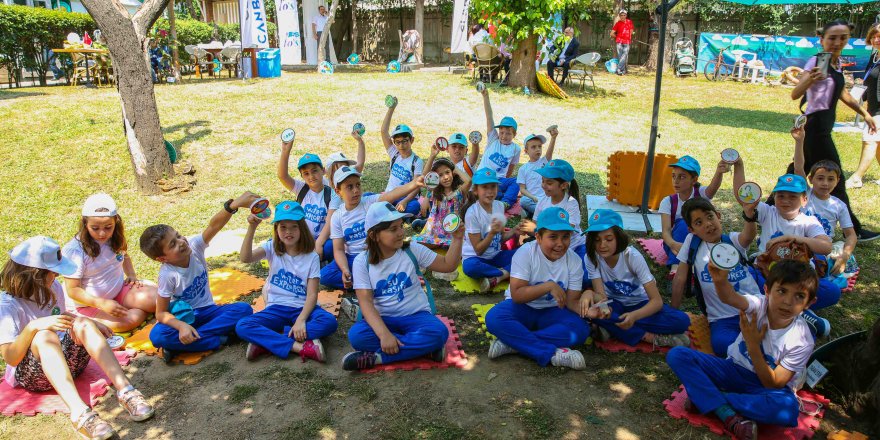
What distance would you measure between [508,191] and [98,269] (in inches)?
195

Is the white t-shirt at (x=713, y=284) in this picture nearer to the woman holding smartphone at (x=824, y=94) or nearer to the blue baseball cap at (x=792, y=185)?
the blue baseball cap at (x=792, y=185)

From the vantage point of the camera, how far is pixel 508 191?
7941 millimetres

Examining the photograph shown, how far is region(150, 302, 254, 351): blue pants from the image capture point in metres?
4.49

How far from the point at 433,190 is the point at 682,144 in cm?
685

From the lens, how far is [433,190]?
661 centimetres

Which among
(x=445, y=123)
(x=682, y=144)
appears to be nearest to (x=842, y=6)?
(x=682, y=144)

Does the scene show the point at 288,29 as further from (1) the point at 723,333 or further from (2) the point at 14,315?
(1) the point at 723,333

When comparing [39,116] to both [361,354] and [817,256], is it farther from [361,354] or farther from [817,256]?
[817,256]

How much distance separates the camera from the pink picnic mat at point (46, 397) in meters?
3.90

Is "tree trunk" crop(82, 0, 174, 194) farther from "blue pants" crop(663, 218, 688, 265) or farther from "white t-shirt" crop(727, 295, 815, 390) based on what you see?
"white t-shirt" crop(727, 295, 815, 390)

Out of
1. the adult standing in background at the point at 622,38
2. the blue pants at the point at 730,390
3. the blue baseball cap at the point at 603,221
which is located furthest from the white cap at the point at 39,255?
the adult standing in background at the point at 622,38

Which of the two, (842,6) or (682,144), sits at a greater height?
(842,6)

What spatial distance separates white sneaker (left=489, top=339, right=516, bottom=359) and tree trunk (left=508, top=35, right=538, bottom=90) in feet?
38.5

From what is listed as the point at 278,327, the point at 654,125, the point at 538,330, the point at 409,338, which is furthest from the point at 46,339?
the point at 654,125
